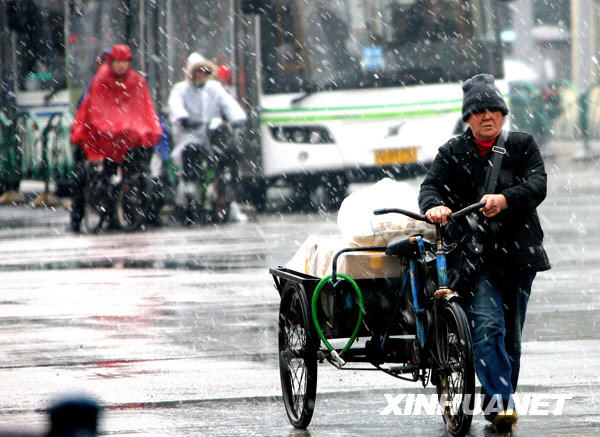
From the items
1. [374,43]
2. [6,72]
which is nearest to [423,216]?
[374,43]

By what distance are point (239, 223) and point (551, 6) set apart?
42257 mm

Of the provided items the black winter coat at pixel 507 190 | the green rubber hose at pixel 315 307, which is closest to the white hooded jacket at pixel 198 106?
the black winter coat at pixel 507 190

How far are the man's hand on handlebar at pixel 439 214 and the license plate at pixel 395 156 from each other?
13.8 metres

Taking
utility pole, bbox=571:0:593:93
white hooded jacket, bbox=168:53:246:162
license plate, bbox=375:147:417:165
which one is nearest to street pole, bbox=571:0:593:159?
utility pole, bbox=571:0:593:93

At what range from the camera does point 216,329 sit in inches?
382

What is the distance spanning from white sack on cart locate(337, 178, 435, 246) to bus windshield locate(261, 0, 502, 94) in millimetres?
13310

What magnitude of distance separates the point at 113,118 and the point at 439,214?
1174 cm

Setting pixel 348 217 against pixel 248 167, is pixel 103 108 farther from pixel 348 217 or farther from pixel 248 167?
pixel 348 217

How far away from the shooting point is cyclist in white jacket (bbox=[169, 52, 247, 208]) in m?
18.3

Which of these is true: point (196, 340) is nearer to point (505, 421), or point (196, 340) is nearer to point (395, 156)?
point (505, 421)

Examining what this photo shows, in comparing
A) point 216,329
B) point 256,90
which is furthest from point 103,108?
point 216,329

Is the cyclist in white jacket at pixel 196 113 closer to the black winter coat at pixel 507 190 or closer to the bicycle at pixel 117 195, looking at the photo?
the bicycle at pixel 117 195

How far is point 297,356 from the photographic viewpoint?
632 centimetres

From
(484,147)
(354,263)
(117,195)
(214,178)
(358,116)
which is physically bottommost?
(117,195)
